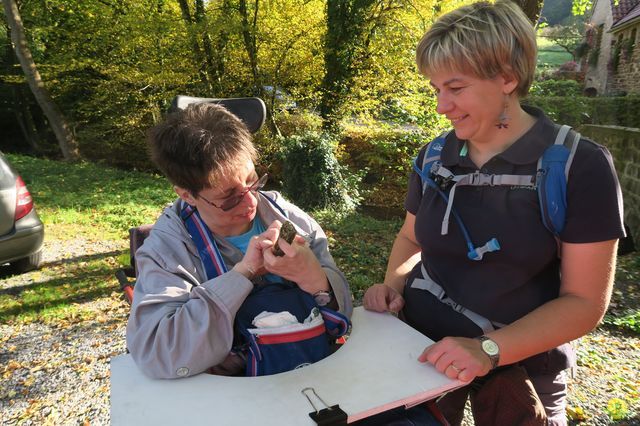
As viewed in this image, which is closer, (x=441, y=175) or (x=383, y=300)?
(x=441, y=175)

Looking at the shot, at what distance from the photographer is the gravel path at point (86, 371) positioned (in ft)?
10.2

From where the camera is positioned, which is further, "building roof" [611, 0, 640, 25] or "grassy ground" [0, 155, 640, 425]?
"building roof" [611, 0, 640, 25]

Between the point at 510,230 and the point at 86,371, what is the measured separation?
136 inches

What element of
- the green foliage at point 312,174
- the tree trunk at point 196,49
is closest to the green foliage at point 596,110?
the green foliage at point 312,174

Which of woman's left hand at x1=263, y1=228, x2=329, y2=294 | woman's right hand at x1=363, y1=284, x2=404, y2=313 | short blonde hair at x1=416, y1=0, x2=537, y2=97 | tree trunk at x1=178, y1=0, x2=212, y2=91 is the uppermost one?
tree trunk at x1=178, y1=0, x2=212, y2=91

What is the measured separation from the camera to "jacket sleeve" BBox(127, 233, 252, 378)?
4.56ft

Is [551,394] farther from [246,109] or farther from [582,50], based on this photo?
[582,50]

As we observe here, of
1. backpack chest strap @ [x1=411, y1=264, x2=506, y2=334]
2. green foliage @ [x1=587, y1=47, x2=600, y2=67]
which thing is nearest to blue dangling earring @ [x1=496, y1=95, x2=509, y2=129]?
backpack chest strap @ [x1=411, y1=264, x2=506, y2=334]

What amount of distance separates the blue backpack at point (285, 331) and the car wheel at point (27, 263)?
188 inches

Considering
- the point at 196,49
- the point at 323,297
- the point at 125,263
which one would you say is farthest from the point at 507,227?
the point at 196,49

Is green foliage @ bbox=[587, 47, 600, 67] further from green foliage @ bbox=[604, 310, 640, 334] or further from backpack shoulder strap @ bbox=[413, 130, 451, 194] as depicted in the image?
backpack shoulder strap @ bbox=[413, 130, 451, 194]

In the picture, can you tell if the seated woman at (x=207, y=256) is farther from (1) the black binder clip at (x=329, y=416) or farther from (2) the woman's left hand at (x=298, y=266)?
(1) the black binder clip at (x=329, y=416)

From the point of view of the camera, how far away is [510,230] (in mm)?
1438

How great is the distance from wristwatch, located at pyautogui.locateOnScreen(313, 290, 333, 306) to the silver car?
4.46 m
